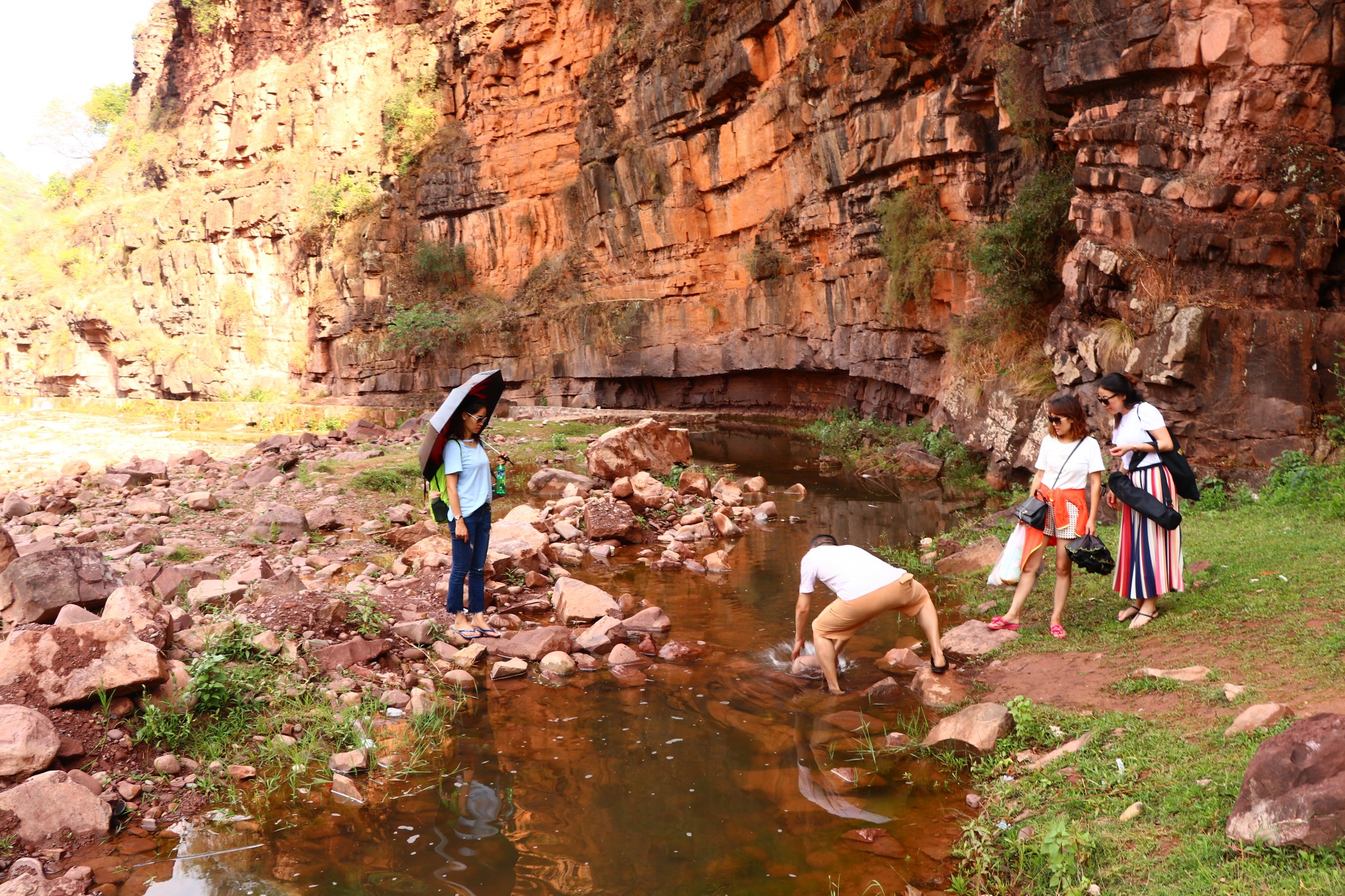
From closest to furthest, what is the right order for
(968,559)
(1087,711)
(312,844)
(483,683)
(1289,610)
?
1. (312,844)
2. (1087,711)
3. (1289,610)
4. (483,683)
5. (968,559)

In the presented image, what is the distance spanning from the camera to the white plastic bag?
6.16 m

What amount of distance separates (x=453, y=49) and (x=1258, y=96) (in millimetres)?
31597

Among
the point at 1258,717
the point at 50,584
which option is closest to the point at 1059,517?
the point at 1258,717

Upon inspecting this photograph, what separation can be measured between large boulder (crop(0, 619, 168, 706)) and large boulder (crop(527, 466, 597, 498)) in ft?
25.7

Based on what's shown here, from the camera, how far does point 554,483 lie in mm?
12992

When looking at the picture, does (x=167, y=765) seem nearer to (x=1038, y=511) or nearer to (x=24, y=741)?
(x=24, y=741)

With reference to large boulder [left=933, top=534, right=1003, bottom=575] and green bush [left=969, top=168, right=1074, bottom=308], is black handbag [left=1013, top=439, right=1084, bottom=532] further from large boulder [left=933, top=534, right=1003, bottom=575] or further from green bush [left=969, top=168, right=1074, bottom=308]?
green bush [left=969, top=168, right=1074, bottom=308]

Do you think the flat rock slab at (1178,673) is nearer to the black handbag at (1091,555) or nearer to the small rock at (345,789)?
the black handbag at (1091,555)

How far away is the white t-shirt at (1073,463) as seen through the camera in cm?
588

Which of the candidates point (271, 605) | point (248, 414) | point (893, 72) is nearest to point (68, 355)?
point (248, 414)

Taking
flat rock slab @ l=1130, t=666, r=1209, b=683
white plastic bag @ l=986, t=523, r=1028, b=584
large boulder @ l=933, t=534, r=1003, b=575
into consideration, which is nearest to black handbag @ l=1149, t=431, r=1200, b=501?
white plastic bag @ l=986, t=523, r=1028, b=584

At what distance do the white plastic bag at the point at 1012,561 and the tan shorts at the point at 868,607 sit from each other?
34.6 inches

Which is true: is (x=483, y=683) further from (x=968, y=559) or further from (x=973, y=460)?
(x=973, y=460)

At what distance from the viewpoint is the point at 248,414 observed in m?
27.4
